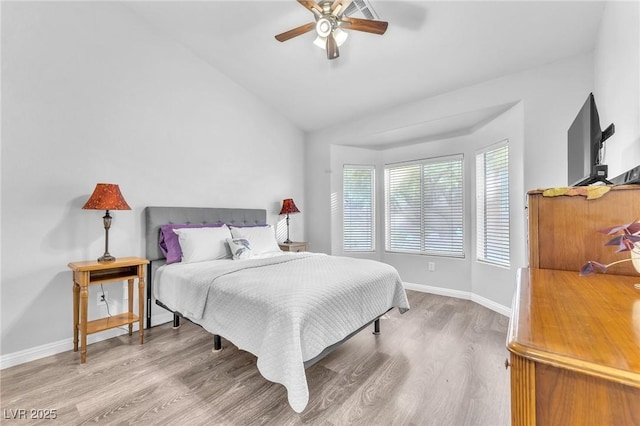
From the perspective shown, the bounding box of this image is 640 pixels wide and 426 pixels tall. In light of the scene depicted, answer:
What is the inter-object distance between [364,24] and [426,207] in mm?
2784

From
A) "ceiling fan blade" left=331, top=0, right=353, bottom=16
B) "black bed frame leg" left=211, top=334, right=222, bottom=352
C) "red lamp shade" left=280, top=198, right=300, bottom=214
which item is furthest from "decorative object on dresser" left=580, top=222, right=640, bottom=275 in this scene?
"red lamp shade" left=280, top=198, right=300, bottom=214

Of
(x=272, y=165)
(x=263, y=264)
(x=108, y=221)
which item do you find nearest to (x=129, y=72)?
(x=108, y=221)

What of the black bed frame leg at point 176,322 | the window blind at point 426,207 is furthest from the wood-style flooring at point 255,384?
the window blind at point 426,207

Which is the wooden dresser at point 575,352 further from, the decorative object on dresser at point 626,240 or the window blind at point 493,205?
the window blind at point 493,205

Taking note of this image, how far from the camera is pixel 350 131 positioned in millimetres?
4273

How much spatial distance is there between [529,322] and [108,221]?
297 cm

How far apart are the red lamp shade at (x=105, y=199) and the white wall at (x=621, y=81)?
3.57m

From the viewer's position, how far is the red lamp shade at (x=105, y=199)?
2.27 m

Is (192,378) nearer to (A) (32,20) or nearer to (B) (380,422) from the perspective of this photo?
(B) (380,422)

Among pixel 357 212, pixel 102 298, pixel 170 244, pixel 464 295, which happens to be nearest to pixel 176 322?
pixel 102 298

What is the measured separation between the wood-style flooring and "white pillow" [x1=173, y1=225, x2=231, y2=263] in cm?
78

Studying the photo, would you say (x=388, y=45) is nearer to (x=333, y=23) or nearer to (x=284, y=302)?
(x=333, y=23)

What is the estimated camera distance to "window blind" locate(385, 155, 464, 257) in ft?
12.8

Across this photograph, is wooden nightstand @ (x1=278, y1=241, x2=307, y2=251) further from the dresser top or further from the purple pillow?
the dresser top
